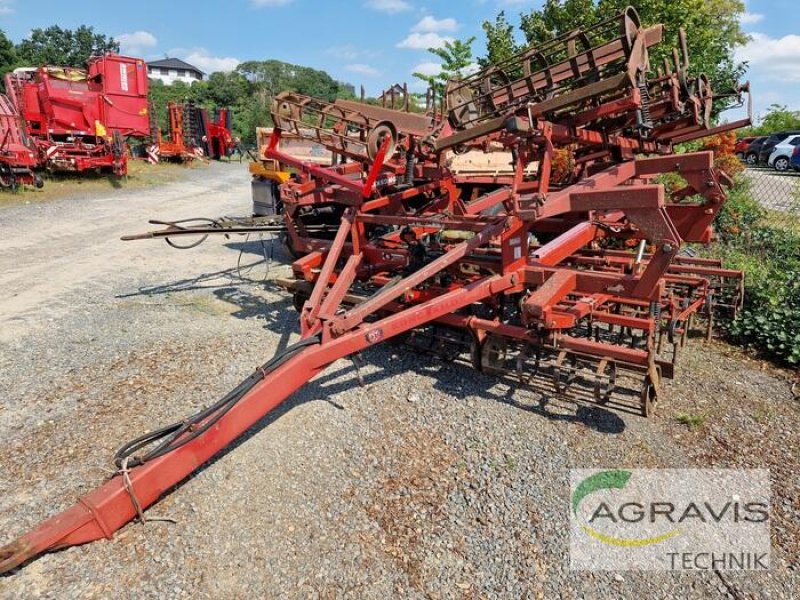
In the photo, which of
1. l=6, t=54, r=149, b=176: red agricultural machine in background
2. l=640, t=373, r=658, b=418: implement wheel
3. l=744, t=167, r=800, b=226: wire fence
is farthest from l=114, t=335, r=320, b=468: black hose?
l=6, t=54, r=149, b=176: red agricultural machine in background

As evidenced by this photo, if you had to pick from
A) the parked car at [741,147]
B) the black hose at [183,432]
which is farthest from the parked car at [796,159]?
the black hose at [183,432]

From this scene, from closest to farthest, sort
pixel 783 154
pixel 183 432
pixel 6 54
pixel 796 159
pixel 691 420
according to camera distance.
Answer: pixel 183 432 → pixel 691 420 → pixel 796 159 → pixel 783 154 → pixel 6 54

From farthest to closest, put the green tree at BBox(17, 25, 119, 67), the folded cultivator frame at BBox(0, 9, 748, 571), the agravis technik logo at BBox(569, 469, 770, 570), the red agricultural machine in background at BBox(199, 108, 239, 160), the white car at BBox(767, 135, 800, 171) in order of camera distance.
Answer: the green tree at BBox(17, 25, 119, 67)
the red agricultural machine in background at BBox(199, 108, 239, 160)
the white car at BBox(767, 135, 800, 171)
the folded cultivator frame at BBox(0, 9, 748, 571)
the agravis technik logo at BBox(569, 469, 770, 570)

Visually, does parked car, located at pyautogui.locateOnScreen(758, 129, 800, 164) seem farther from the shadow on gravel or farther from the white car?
the shadow on gravel

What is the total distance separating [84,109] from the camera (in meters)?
15.7

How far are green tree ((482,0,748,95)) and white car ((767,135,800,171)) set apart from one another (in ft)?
40.2

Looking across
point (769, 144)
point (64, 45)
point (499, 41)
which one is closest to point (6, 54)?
point (64, 45)

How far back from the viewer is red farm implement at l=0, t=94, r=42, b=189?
13.2 meters

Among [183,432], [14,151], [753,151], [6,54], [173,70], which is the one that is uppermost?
[173,70]

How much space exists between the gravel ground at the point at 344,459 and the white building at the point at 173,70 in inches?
4101

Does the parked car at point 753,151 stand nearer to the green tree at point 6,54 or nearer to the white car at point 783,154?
the white car at point 783,154

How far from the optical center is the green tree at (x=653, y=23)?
37.1 feet

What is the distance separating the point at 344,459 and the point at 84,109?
55.1ft

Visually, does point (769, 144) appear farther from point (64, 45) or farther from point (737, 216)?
point (64, 45)
